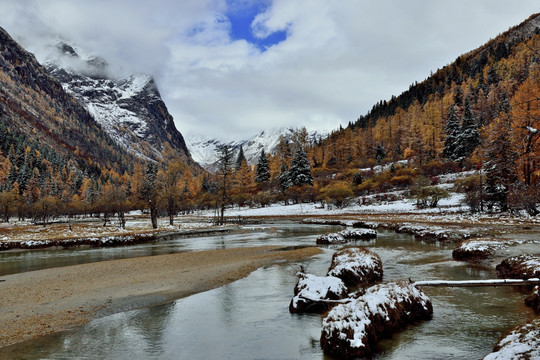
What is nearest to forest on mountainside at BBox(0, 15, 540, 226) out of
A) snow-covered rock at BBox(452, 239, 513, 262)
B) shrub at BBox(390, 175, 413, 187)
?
shrub at BBox(390, 175, 413, 187)

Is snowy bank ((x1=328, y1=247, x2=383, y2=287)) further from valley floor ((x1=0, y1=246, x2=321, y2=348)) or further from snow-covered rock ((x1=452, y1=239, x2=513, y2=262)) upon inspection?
snow-covered rock ((x1=452, y1=239, x2=513, y2=262))

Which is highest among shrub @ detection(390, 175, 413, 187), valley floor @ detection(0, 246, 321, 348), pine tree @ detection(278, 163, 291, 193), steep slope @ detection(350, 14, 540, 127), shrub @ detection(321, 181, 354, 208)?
steep slope @ detection(350, 14, 540, 127)

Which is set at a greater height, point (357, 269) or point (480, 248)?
point (357, 269)

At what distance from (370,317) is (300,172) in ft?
281

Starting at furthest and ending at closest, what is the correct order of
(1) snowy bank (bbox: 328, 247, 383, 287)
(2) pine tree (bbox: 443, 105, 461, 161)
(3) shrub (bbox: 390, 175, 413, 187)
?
(2) pine tree (bbox: 443, 105, 461, 161)
(3) shrub (bbox: 390, 175, 413, 187)
(1) snowy bank (bbox: 328, 247, 383, 287)

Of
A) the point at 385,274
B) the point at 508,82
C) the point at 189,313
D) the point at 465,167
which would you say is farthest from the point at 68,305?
the point at 508,82

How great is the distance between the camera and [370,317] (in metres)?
8.58

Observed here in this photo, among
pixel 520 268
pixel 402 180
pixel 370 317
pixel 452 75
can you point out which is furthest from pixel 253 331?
pixel 452 75

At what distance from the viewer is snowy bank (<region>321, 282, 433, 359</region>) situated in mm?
7633

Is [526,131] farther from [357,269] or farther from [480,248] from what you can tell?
[480,248]

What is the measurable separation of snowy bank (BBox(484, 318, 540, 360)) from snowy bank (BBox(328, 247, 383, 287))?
7431 millimetres

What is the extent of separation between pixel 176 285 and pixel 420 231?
81.3ft

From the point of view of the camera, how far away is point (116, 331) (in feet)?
31.7

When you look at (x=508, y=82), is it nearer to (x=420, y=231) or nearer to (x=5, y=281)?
(x=420, y=231)
